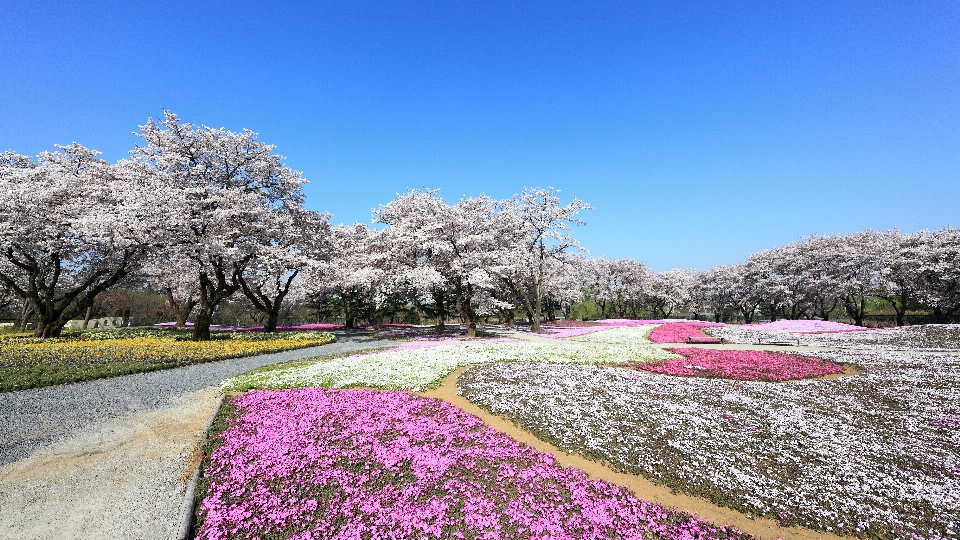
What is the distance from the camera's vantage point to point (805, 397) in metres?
15.8

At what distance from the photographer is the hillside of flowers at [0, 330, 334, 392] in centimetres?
1692

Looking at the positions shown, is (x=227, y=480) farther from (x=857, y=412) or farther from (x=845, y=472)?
(x=857, y=412)

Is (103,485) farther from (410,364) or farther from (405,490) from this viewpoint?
(410,364)

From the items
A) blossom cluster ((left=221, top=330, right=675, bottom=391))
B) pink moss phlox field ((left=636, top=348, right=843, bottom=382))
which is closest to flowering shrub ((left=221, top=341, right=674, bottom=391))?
blossom cluster ((left=221, top=330, right=675, bottom=391))

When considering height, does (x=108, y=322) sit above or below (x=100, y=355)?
above

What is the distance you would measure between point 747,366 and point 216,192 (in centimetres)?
3611

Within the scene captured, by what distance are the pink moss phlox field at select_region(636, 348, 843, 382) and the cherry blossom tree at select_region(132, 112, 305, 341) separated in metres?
28.7

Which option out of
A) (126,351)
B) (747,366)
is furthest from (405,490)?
(126,351)

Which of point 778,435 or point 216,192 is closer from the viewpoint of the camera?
point 778,435

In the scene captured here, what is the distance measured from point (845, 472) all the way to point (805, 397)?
25.7ft

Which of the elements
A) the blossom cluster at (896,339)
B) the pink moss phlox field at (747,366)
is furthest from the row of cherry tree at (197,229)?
the blossom cluster at (896,339)

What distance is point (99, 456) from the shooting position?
982 cm

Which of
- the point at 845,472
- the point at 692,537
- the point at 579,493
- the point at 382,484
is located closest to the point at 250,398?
the point at 382,484

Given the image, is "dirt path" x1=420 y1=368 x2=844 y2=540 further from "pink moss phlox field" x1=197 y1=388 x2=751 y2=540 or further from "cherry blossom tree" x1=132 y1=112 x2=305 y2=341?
"cherry blossom tree" x1=132 y1=112 x2=305 y2=341
